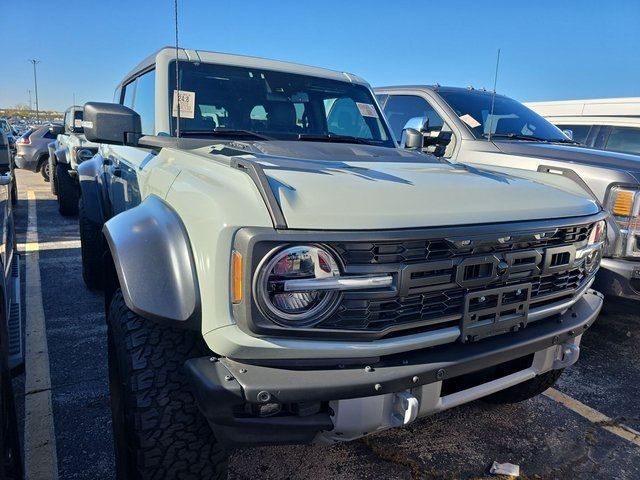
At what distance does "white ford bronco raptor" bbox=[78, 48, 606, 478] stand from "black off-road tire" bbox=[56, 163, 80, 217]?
21.2 ft

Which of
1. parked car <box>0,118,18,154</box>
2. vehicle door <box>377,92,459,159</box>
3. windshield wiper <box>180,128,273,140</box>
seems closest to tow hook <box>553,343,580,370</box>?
windshield wiper <box>180,128,273,140</box>

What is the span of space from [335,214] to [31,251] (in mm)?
5942

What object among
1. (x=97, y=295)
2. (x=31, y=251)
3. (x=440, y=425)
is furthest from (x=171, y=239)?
(x=31, y=251)

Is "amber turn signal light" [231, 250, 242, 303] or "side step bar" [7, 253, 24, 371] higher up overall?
"amber turn signal light" [231, 250, 242, 303]

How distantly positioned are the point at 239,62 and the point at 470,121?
104 inches

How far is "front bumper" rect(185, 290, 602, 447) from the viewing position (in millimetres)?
1555

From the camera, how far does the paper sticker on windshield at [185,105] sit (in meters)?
2.79

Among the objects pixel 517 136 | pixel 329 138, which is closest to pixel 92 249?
pixel 329 138

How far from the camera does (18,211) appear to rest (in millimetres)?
9000

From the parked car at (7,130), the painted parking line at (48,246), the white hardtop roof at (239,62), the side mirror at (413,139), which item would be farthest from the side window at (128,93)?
the painted parking line at (48,246)

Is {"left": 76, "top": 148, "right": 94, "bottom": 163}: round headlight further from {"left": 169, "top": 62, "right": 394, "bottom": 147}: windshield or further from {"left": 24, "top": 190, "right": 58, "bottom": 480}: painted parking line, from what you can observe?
{"left": 169, "top": 62, "right": 394, "bottom": 147}: windshield

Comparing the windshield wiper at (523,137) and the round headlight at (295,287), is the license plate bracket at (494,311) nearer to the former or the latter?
the round headlight at (295,287)

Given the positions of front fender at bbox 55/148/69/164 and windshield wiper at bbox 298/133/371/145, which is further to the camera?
front fender at bbox 55/148/69/164

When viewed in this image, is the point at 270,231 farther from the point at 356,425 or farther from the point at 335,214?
the point at 356,425
